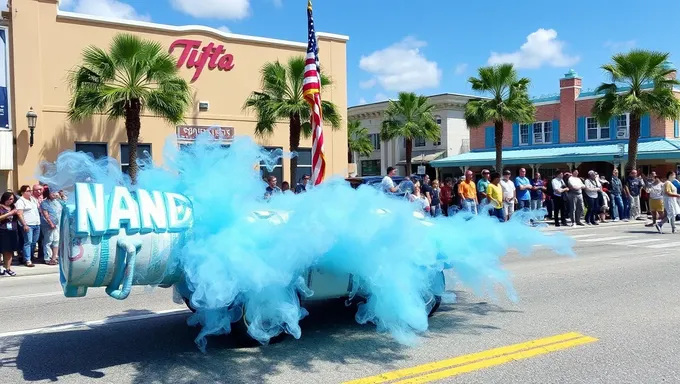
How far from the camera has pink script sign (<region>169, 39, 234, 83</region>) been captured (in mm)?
22109

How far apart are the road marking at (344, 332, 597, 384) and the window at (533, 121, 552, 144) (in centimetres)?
3401

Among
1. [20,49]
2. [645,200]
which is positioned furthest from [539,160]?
[20,49]

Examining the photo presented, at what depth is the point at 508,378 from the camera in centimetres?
454

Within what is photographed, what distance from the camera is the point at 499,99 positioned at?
1073 inches

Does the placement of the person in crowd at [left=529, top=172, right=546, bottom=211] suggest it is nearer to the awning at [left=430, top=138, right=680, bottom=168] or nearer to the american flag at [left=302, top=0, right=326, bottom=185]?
the american flag at [left=302, top=0, right=326, bottom=185]

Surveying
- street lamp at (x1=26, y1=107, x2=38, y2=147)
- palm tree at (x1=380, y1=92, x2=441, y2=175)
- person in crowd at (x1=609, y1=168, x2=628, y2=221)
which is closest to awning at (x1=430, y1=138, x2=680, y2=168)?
palm tree at (x1=380, y1=92, x2=441, y2=175)

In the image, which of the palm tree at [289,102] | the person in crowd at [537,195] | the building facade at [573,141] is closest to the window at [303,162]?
the palm tree at [289,102]

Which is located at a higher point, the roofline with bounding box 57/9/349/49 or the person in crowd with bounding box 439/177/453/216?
the roofline with bounding box 57/9/349/49

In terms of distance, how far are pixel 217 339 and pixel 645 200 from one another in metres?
21.5

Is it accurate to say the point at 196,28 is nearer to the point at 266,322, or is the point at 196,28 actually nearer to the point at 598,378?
the point at 266,322

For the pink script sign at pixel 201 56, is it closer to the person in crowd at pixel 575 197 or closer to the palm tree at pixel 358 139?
the person in crowd at pixel 575 197

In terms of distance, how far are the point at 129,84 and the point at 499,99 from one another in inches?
665

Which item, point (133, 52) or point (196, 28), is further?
point (196, 28)

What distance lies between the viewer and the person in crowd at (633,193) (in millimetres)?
20516
